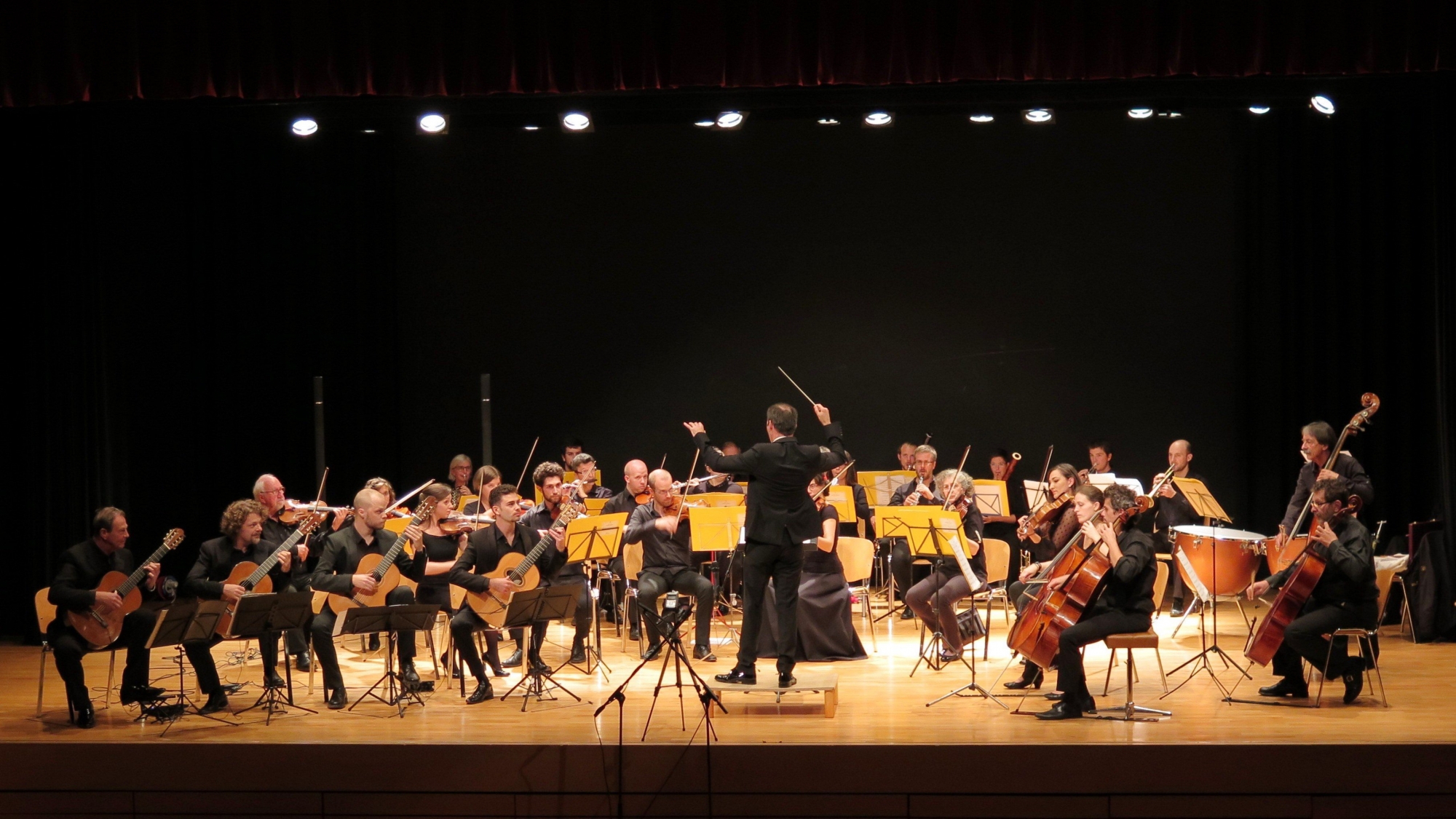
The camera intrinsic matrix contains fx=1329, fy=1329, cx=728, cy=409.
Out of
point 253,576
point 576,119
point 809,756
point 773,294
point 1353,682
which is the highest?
point 576,119

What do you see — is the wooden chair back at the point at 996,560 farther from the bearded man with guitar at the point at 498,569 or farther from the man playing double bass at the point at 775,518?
the bearded man with guitar at the point at 498,569

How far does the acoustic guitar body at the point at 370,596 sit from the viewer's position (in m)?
7.21

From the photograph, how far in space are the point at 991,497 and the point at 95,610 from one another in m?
6.08

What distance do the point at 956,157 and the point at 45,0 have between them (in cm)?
732

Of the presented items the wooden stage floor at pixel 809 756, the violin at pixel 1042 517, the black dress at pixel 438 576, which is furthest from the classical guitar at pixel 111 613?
the violin at pixel 1042 517

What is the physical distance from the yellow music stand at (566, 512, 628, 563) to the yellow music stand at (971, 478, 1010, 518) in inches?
128

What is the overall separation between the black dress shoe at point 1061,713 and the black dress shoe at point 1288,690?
1.19 metres

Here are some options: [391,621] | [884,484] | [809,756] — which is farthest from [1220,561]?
[391,621]

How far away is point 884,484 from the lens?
34.5 ft

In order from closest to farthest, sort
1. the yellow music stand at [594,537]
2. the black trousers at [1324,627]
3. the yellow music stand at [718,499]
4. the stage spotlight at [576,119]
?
the black trousers at [1324,627] < the yellow music stand at [594,537] < the stage spotlight at [576,119] < the yellow music stand at [718,499]

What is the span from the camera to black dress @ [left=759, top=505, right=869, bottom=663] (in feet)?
26.6

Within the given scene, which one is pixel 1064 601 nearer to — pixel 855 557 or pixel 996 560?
pixel 996 560

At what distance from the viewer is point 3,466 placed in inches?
361

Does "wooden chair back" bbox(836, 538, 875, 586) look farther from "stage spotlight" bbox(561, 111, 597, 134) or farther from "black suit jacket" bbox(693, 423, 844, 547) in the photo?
"stage spotlight" bbox(561, 111, 597, 134)
